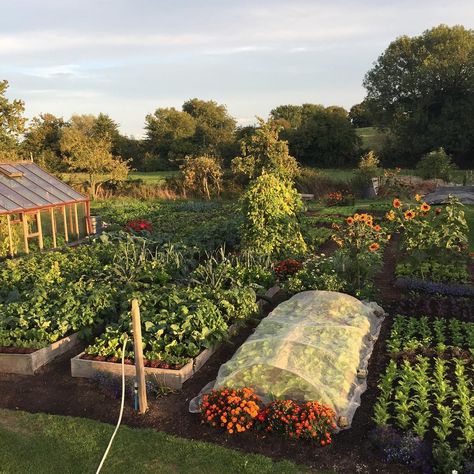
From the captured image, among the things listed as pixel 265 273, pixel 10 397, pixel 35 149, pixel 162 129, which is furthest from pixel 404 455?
pixel 162 129

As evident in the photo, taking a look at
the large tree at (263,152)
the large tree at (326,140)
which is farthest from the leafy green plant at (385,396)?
the large tree at (326,140)

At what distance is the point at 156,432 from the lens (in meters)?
5.08

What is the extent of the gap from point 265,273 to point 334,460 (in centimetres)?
508

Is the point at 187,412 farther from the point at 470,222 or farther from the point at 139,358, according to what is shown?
the point at 470,222

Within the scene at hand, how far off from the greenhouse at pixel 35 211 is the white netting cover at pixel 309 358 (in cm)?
938

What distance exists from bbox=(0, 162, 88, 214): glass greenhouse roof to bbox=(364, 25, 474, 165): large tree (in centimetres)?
2968

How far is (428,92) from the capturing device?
125ft

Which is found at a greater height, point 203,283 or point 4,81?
point 4,81

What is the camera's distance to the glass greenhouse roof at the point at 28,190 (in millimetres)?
13820

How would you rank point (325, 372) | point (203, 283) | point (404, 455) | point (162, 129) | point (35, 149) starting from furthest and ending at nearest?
1. point (162, 129)
2. point (35, 149)
3. point (203, 283)
4. point (325, 372)
5. point (404, 455)

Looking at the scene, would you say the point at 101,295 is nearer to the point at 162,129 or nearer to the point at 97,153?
the point at 97,153

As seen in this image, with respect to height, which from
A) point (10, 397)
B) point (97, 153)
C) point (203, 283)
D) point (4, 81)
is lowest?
point (10, 397)

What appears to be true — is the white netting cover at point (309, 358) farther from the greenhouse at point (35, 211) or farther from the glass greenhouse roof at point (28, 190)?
the glass greenhouse roof at point (28, 190)

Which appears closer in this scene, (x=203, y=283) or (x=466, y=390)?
(x=466, y=390)
